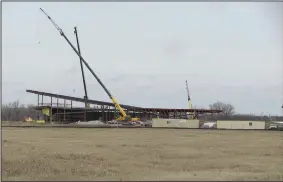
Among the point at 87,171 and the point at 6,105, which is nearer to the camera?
the point at 87,171

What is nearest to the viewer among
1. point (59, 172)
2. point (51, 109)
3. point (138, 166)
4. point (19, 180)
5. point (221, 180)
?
point (221, 180)

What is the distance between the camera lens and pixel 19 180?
15.6 metres

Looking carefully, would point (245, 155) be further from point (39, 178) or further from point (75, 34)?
point (75, 34)

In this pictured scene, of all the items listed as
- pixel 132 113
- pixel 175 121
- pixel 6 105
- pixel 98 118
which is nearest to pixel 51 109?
pixel 98 118

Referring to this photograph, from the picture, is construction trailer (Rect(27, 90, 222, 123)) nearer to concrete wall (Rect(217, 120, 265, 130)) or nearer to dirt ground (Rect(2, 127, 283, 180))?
concrete wall (Rect(217, 120, 265, 130))

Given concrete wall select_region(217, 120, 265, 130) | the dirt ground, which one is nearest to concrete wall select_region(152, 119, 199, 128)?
concrete wall select_region(217, 120, 265, 130)

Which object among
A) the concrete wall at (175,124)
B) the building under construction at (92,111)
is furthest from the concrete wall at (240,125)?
the building under construction at (92,111)

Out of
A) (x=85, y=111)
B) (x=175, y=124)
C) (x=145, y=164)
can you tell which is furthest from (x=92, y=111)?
(x=145, y=164)

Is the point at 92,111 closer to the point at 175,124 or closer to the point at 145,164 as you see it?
the point at 175,124

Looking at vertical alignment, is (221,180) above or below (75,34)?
below

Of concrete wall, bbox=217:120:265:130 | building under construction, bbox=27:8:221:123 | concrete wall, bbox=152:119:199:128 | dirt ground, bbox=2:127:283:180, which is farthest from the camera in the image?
building under construction, bbox=27:8:221:123

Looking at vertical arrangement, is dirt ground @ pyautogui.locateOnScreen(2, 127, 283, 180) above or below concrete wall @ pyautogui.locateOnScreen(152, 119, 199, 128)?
below

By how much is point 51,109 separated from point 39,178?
324 ft

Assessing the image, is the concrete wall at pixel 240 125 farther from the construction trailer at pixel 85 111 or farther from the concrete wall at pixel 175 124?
the construction trailer at pixel 85 111
